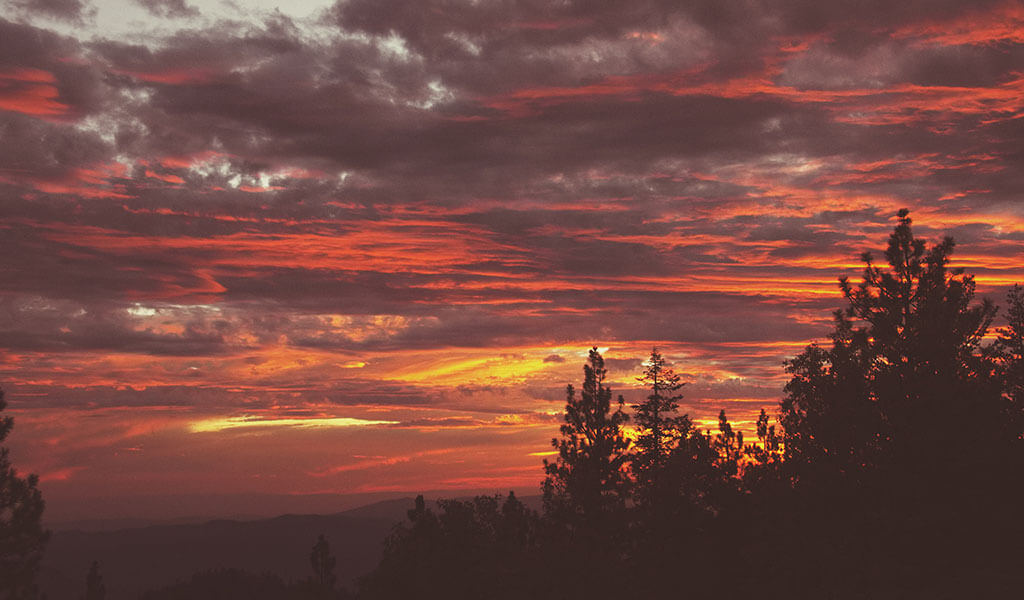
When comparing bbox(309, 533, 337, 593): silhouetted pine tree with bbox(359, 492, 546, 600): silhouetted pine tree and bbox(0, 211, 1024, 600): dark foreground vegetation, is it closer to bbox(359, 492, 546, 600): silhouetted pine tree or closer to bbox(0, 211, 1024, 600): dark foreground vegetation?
bbox(359, 492, 546, 600): silhouetted pine tree

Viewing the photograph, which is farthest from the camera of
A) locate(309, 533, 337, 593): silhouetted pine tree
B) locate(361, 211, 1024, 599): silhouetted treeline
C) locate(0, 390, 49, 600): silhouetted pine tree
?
locate(309, 533, 337, 593): silhouetted pine tree

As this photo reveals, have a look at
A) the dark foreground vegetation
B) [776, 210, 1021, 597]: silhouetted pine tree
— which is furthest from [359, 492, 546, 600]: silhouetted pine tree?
[776, 210, 1021, 597]: silhouetted pine tree

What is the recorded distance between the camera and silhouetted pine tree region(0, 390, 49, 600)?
36688 millimetres

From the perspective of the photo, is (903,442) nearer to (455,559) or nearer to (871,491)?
(871,491)

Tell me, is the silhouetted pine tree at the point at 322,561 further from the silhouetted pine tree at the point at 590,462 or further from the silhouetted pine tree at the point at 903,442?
the silhouetted pine tree at the point at 903,442

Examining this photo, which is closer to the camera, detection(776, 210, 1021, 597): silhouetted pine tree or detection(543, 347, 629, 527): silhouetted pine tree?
detection(776, 210, 1021, 597): silhouetted pine tree

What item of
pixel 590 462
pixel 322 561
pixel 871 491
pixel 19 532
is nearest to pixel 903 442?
pixel 871 491

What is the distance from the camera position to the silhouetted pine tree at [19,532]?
36.7 metres

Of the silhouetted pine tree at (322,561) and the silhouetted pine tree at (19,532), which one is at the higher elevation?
the silhouetted pine tree at (19,532)

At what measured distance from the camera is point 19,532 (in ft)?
122

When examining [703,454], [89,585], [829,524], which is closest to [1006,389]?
[829,524]

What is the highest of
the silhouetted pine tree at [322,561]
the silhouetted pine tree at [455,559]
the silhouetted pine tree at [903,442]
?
the silhouetted pine tree at [903,442]

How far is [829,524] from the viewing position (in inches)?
1094

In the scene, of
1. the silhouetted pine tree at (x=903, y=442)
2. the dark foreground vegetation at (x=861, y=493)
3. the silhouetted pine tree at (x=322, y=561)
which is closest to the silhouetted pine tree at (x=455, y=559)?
the dark foreground vegetation at (x=861, y=493)
